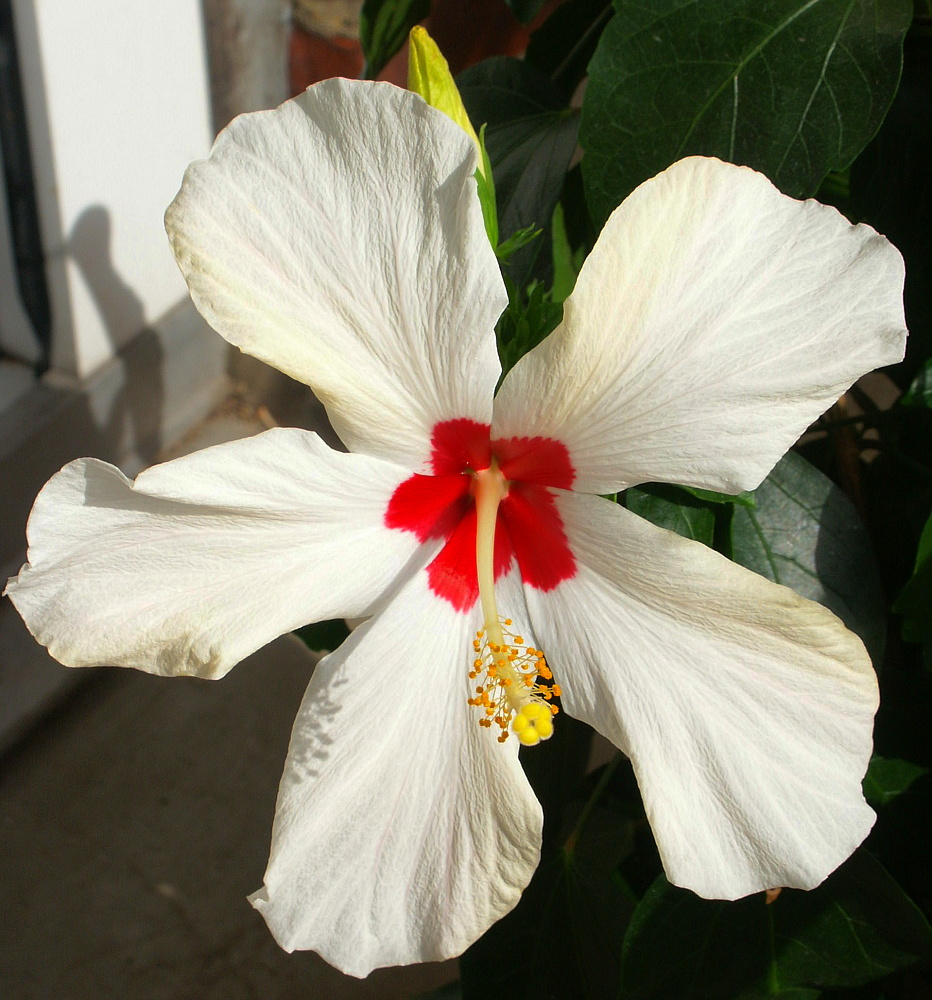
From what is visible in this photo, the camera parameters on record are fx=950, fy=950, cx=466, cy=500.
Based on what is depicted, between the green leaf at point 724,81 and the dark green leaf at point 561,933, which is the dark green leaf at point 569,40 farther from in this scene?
the dark green leaf at point 561,933

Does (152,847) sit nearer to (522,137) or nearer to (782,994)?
(782,994)

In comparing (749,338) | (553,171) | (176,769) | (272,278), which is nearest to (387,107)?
(272,278)

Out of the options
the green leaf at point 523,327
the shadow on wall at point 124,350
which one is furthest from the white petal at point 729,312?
the shadow on wall at point 124,350

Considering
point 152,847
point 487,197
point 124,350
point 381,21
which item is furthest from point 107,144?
point 487,197

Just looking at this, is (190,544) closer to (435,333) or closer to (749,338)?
(435,333)

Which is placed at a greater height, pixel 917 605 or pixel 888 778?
pixel 917 605

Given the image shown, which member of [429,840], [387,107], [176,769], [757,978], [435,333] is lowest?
[176,769]
